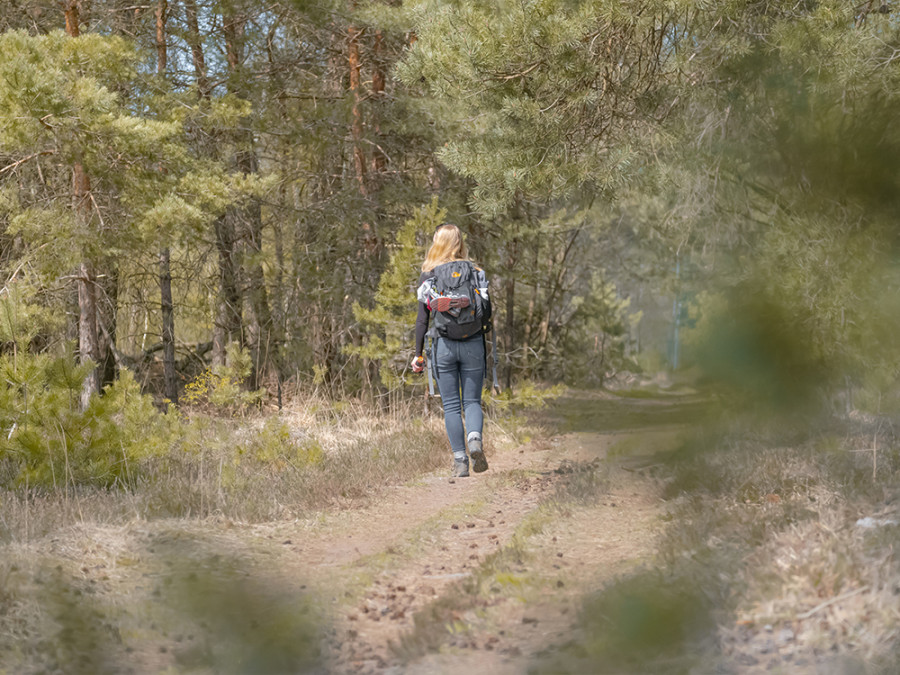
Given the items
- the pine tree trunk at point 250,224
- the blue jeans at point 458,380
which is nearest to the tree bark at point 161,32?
the pine tree trunk at point 250,224

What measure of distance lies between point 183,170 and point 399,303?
3.86 m

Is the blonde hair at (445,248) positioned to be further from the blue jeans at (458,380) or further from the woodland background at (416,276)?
the woodland background at (416,276)

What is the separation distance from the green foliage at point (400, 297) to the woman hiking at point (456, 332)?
9.44ft

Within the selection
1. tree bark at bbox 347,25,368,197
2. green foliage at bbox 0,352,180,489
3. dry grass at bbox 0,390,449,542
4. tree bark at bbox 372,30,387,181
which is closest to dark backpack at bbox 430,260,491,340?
dry grass at bbox 0,390,449,542

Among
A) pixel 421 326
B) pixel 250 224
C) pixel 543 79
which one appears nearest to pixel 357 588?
pixel 421 326

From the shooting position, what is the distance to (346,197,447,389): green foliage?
8.98m

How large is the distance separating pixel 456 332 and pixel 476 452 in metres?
0.91

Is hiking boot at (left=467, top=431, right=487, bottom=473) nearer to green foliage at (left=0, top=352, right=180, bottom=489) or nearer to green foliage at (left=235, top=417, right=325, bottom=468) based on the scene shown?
green foliage at (left=235, top=417, right=325, bottom=468)

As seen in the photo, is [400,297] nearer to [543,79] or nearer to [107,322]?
[543,79]

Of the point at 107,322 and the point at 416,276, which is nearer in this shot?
the point at 416,276

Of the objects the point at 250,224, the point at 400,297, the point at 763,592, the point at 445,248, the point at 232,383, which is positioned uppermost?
the point at 250,224

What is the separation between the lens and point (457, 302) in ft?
18.7

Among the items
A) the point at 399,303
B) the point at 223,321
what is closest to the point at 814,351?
the point at 399,303

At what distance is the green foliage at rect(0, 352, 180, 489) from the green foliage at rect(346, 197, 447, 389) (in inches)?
134
